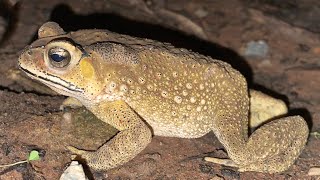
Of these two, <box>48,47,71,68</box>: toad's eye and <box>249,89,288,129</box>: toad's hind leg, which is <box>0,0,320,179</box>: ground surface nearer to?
<box>249,89,288,129</box>: toad's hind leg

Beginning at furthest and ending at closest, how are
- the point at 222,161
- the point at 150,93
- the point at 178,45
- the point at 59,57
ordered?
the point at 178,45 < the point at 222,161 < the point at 150,93 < the point at 59,57

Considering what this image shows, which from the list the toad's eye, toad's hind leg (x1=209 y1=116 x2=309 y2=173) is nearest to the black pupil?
the toad's eye

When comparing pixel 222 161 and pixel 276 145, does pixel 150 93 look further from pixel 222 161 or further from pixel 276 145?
pixel 276 145

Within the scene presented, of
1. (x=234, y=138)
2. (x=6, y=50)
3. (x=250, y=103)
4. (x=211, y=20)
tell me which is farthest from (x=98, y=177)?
(x=211, y=20)

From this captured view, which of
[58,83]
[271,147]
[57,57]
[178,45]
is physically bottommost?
[178,45]

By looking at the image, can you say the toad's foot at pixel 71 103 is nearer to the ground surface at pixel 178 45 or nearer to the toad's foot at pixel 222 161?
the ground surface at pixel 178 45

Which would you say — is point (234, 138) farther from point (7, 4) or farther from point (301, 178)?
point (7, 4)

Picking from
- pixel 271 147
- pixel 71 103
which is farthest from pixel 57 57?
pixel 271 147
